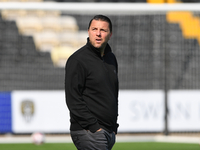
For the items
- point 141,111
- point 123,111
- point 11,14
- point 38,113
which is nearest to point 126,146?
point 123,111

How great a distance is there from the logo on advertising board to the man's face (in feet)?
18.3

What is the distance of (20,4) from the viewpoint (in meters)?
7.91

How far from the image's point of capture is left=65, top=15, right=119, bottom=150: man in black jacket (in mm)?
2590

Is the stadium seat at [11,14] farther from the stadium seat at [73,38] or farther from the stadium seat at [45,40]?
the stadium seat at [73,38]

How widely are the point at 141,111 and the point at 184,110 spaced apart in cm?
91

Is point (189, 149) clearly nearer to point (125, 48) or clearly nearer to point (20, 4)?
point (125, 48)

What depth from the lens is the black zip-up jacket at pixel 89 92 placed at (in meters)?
2.58

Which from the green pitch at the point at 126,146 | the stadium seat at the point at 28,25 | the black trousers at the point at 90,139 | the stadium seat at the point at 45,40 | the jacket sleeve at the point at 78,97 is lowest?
the green pitch at the point at 126,146

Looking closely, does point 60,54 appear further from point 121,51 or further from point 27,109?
point 27,109

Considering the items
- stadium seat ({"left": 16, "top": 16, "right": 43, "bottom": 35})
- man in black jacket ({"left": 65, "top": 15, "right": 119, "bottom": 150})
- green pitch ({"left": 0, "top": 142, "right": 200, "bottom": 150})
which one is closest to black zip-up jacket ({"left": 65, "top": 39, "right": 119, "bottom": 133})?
man in black jacket ({"left": 65, "top": 15, "right": 119, "bottom": 150})

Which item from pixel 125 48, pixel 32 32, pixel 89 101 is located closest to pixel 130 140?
pixel 125 48

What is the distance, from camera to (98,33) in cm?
268

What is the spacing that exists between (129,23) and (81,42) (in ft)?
3.92

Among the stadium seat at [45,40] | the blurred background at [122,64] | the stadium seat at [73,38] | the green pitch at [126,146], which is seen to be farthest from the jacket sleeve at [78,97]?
the stadium seat at [73,38]
